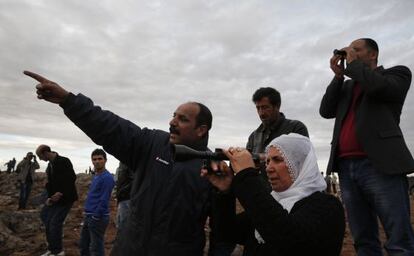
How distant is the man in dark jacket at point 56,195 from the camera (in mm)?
7565

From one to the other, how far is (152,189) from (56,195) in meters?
5.45

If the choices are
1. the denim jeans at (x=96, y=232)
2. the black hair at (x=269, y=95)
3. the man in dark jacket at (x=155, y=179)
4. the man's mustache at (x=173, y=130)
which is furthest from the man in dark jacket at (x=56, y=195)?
the man's mustache at (x=173, y=130)

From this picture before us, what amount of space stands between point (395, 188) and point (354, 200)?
1.39 ft

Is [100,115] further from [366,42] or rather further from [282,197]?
[366,42]

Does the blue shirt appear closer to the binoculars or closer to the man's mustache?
the man's mustache

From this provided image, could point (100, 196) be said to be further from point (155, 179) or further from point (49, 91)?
point (49, 91)

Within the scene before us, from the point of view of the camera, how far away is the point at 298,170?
2.73 m

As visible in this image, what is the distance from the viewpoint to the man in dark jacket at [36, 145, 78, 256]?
7.57m

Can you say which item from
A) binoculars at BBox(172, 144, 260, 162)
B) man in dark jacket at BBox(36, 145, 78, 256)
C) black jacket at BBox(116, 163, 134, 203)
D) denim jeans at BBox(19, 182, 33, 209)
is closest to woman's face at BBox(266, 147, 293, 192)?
binoculars at BBox(172, 144, 260, 162)

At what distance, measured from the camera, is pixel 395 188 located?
327 centimetres

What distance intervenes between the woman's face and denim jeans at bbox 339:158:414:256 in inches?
44.0

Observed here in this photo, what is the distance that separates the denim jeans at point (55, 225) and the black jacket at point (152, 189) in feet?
16.9

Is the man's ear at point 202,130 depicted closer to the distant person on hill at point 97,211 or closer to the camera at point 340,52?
the camera at point 340,52

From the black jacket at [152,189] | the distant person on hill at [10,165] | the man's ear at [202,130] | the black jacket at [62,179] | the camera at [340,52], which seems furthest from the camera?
the distant person on hill at [10,165]
